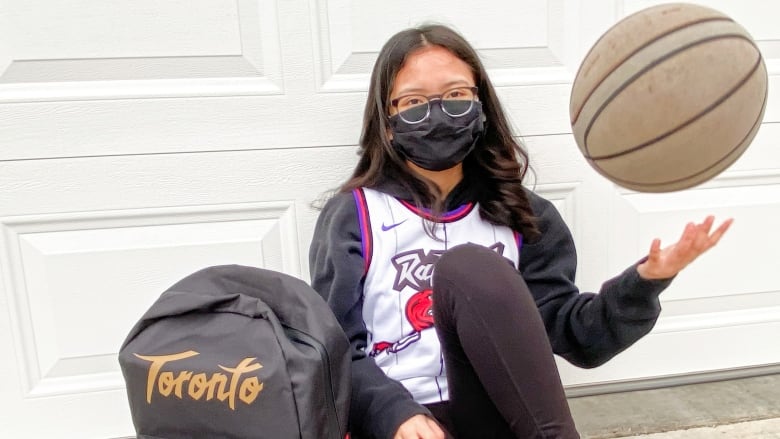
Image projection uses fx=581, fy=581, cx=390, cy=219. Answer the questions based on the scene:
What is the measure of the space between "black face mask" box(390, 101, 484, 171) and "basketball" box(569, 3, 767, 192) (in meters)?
0.25

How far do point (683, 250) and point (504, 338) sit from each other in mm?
304

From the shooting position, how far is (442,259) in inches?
34.6

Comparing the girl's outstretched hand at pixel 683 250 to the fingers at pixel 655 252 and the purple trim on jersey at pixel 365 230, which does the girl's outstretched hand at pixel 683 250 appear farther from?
the purple trim on jersey at pixel 365 230

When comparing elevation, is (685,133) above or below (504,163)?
above

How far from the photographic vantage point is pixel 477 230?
1.15m

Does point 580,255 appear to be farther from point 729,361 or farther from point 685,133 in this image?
point 685,133

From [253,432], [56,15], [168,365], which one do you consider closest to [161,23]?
[56,15]

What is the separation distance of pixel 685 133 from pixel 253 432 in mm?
707

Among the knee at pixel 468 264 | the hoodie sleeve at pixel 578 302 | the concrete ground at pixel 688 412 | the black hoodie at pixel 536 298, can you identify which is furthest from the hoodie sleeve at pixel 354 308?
the concrete ground at pixel 688 412

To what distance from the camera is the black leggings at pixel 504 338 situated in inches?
32.3

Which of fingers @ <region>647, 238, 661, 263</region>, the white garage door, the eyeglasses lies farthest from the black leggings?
the white garage door

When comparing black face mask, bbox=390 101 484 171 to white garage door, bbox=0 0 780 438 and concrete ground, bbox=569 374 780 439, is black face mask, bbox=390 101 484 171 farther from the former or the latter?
concrete ground, bbox=569 374 780 439

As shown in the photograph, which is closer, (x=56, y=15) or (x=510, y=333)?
(x=510, y=333)

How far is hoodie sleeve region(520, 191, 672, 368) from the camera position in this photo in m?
0.95
